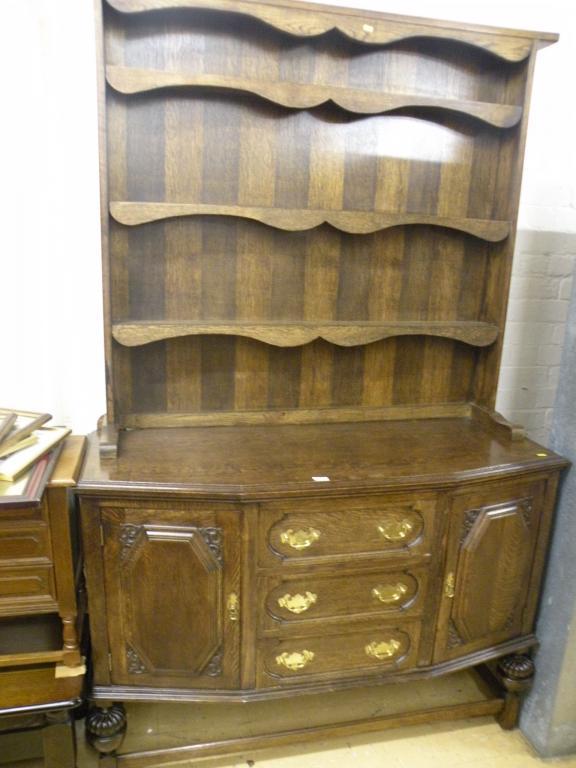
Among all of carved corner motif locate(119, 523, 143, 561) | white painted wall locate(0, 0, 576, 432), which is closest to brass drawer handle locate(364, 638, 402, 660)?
carved corner motif locate(119, 523, 143, 561)

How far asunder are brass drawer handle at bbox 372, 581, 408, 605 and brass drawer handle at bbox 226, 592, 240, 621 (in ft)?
1.17

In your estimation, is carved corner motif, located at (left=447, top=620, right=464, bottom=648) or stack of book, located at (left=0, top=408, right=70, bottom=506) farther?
carved corner motif, located at (left=447, top=620, right=464, bottom=648)

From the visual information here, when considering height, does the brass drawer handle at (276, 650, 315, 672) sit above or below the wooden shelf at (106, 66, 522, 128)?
below

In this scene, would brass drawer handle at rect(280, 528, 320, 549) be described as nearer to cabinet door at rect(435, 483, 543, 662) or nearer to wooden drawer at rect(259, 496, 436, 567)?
wooden drawer at rect(259, 496, 436, 567)

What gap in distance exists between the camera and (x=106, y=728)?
1.43 m

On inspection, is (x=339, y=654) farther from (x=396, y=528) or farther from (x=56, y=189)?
(x=56, y=189)

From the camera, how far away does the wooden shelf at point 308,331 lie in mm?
1487

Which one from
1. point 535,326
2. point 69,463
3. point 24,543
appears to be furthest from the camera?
A: point 535,326

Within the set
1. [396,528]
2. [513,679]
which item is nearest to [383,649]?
[396,528]

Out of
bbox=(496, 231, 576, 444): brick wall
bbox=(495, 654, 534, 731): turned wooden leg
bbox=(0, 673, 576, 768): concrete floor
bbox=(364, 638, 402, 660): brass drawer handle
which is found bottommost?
bbox=(0, 673, 576, 768): concrete floor

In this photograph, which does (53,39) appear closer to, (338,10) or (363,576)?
(338,10)

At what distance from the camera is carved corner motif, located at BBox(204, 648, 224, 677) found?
1428 millimetres

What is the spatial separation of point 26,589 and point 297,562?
62cm

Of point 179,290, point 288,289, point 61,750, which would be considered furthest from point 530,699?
point 179,290
